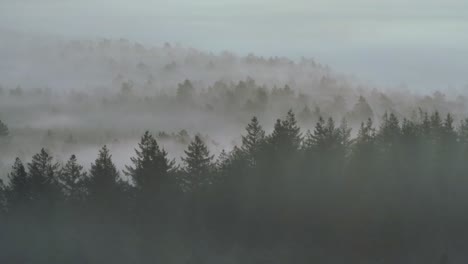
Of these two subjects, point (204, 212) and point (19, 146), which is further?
point (19, 146)

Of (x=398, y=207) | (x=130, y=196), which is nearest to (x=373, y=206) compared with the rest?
(x=398, y=207)

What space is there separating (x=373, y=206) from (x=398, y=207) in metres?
2.02

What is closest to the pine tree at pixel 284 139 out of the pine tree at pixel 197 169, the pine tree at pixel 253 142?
the pine tree at pixel 253 142

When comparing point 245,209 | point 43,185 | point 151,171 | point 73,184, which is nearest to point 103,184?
point 73,184

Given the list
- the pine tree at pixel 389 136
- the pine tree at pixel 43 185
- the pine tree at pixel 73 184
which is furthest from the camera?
the pine tree at pixel 389 136

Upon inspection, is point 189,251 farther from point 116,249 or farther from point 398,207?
point 398,207

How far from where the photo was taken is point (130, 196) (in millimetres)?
53188

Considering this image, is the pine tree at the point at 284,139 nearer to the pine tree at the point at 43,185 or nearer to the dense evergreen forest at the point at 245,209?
the dense evergreen forest at the point at 245,209

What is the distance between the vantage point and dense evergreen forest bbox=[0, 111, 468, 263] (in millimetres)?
49625

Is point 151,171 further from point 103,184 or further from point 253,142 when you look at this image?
point 253,142

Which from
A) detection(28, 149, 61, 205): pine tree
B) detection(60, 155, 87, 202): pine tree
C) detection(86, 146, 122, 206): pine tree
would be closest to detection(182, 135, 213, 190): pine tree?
detection(86, 146, 122, 206): pine tree

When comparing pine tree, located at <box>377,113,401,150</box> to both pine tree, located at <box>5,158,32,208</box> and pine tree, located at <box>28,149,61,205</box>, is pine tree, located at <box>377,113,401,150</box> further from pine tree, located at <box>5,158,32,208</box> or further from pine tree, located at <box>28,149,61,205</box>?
pine tree, located at <box>5,158,32,208</box>

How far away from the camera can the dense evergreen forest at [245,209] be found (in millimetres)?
49625

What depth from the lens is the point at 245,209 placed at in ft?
173
